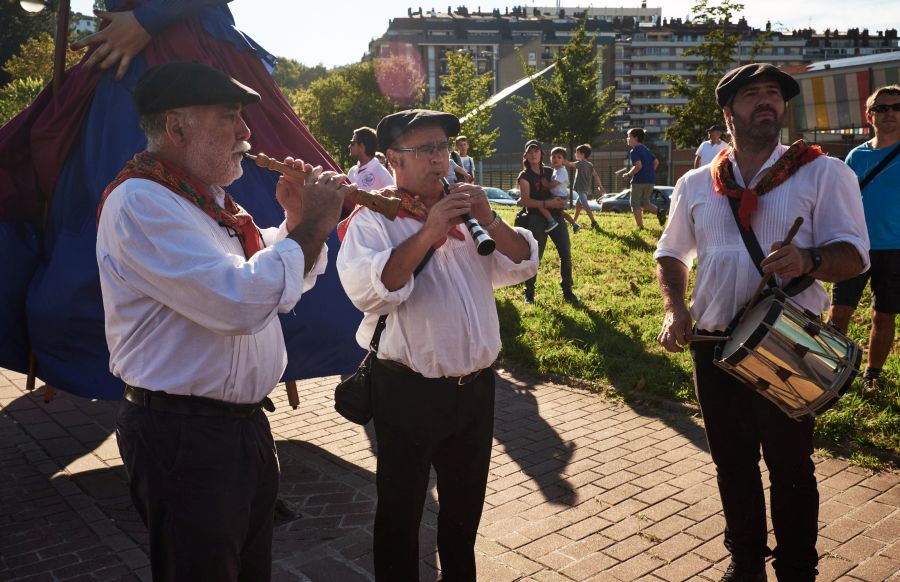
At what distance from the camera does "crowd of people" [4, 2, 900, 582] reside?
2451 millimetres

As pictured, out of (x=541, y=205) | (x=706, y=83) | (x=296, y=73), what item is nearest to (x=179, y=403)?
(x=541, y=205)

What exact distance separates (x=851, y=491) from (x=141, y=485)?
405 cm

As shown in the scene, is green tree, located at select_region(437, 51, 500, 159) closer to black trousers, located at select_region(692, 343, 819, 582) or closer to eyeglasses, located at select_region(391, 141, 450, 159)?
black trousers, located at select_region(692, 343, 819, 582)

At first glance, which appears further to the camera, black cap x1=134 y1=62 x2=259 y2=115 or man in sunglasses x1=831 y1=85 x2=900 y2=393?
man in sunglasses x1=831 y1=85 x2=900 y2=393

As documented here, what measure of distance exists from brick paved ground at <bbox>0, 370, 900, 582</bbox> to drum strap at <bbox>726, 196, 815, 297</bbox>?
1.46 meters

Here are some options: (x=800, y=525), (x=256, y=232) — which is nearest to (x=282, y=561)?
(x=256, y=232)

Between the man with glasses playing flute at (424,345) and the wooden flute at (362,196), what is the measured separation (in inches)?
5.3

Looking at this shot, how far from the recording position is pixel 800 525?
342 centimetres

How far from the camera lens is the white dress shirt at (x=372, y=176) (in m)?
8.32

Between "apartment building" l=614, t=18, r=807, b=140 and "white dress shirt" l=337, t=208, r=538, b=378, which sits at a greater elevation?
"apartment building" l=614, t=18, r=807, b=140

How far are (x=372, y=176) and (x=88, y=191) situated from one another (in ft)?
12.4

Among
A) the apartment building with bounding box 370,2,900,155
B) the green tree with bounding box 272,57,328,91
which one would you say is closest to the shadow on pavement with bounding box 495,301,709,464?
the apartment building with bounding box 370,2,900,155

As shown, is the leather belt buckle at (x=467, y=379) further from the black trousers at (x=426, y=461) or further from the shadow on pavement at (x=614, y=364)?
the shadow on pavement at (x=614, y=364)

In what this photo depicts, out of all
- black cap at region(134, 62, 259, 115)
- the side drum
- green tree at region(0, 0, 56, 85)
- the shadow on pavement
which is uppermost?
green tree at region(0, 0, 56, 85)
